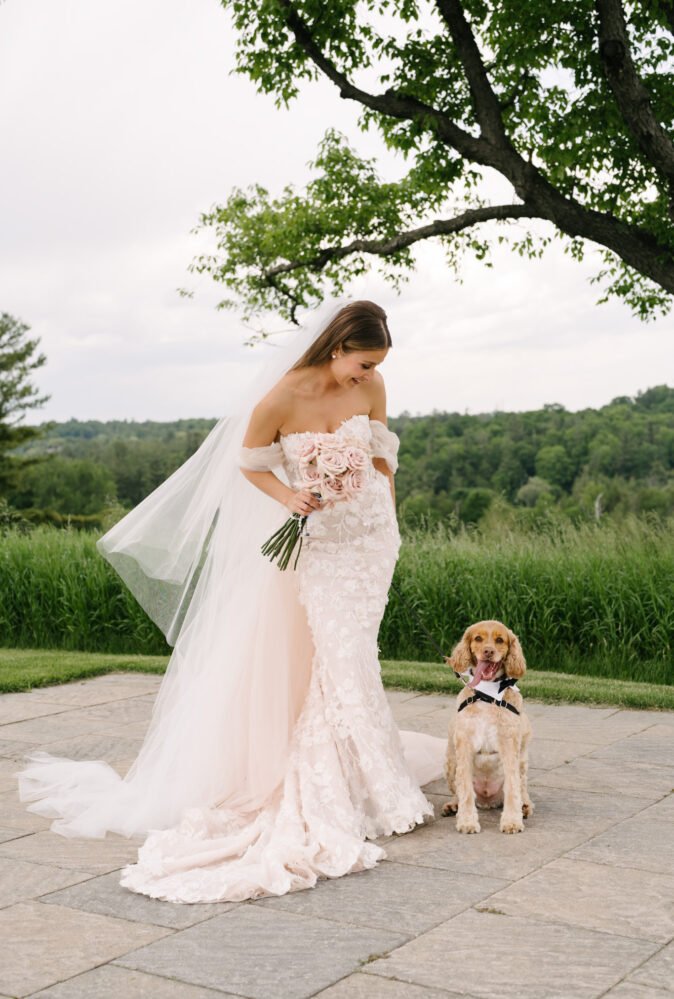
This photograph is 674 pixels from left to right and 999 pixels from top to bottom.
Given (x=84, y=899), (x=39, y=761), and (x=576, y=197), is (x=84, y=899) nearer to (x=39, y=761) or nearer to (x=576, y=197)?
(x=39, y=761)


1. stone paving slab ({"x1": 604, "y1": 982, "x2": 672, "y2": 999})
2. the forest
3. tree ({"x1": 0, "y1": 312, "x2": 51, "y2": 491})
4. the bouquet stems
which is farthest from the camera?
tree ({"x1": 0, "y1": 312, "x2": 51, "y2": 491})

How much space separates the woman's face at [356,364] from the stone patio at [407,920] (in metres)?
2.07

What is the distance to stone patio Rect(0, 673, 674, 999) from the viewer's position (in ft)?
11.2

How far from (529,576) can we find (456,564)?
0.77m

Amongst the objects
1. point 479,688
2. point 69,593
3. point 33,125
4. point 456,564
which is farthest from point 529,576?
point 33,125

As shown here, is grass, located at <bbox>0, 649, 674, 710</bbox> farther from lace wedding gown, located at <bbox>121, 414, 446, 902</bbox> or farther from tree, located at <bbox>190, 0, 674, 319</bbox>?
tree, located at <bbox>190, 0, 674, 319</bbox>

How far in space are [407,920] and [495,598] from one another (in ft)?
21.7

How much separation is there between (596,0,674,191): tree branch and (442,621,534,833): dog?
8.75m

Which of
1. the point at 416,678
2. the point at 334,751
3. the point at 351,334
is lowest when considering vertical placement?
the point at 416,678

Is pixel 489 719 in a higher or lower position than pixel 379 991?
higher

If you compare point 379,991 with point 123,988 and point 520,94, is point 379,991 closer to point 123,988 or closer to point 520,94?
point 123,988

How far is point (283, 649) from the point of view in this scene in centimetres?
531

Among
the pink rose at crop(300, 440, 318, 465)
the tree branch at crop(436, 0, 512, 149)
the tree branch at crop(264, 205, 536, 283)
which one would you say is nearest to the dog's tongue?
the pink rose at crop(300, 440, 318, 465)

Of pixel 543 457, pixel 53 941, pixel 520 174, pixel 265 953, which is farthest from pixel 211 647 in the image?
pixel 543 457
